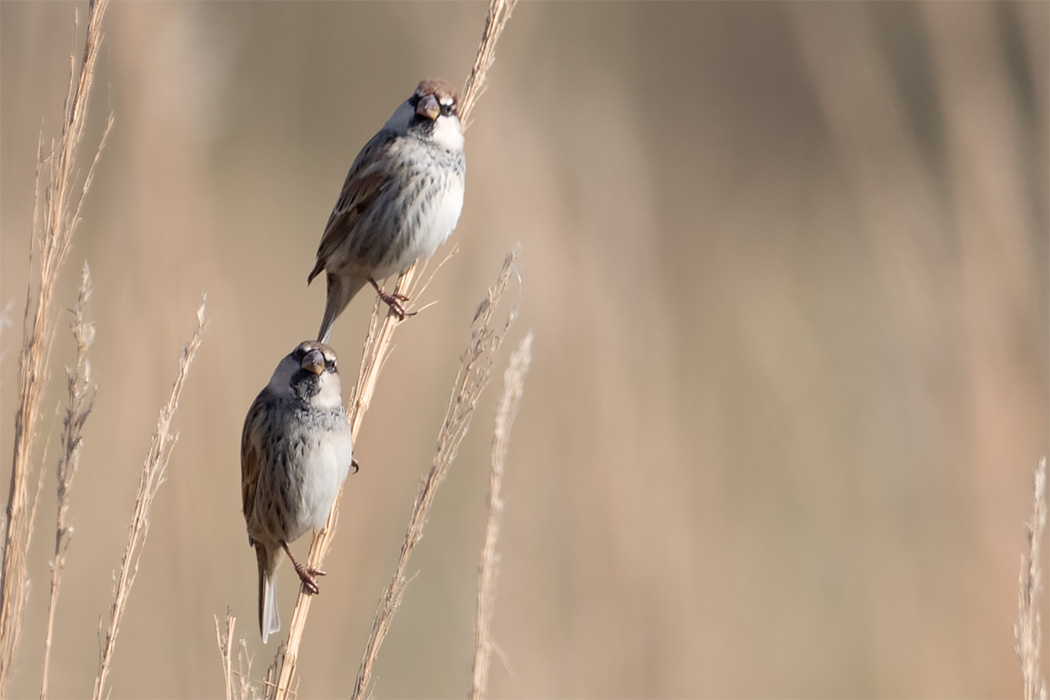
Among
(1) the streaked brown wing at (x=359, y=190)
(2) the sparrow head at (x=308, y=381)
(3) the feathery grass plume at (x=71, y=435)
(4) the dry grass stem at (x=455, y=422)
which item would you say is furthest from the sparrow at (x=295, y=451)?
(3) the feathery grass plume at (x=71, y=435)

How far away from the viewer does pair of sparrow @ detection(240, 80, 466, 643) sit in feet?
8.08

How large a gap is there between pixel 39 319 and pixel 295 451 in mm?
1015

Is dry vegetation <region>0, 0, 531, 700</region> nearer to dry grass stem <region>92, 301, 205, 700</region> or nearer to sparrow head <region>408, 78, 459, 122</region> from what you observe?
dry grass stem <region>92, 301, 205, 700</region>

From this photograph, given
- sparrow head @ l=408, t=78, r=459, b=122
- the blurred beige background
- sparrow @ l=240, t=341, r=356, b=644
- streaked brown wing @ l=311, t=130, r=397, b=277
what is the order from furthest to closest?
streaked brown wing @ l=311, t=130, r=397, b=277 → sparrow head @ l=408, t=78, r=459, b=122 → the blurred beige background → sparrow @ l=240, t=341, r=356, b=644

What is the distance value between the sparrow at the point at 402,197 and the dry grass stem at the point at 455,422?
1043 millimetres

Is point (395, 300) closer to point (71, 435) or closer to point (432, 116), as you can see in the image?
point (432, 116)

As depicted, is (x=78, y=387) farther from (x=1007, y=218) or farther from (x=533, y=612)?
(x=1007, y=218)

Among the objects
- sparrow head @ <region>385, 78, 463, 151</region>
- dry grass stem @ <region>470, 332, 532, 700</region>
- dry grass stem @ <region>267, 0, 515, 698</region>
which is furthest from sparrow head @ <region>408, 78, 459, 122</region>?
dry grass stem @ <region>470, 332, 532, 700</region>

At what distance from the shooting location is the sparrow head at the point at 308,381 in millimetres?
2465

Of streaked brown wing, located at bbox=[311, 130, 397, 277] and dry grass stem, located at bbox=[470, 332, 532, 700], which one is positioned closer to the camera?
dry grass stem, located at bbox=[470, 332, 532, 700]

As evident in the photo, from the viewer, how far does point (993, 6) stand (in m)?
2.59

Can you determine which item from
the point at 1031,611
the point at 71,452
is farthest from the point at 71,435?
the point at 1031,611

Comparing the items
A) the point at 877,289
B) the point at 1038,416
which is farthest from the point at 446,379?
the point at 877,289

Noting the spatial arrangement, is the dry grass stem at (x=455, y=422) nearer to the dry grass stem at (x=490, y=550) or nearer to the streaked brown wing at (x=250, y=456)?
the dry grass stem at (x=490, y=550)
